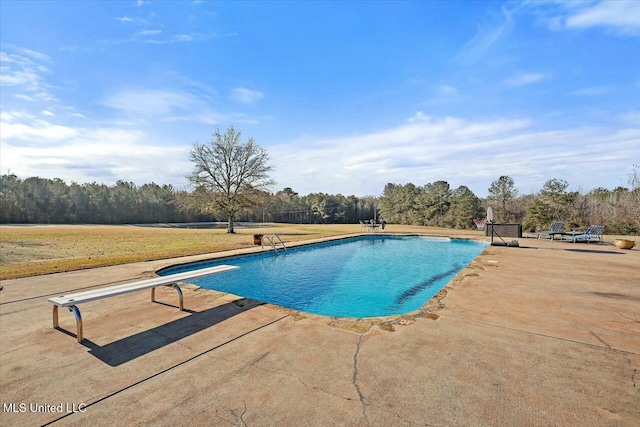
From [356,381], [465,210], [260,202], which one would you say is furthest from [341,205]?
[356,381]

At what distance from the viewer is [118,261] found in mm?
7227

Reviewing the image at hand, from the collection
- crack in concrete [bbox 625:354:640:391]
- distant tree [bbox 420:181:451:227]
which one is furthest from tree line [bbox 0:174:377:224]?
crack in concrete [bbox 625:354:640:391]

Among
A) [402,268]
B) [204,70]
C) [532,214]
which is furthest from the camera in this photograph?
[532,214]

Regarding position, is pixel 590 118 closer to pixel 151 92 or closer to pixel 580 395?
Answer: pixel 580 395

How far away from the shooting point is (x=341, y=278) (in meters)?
7.75

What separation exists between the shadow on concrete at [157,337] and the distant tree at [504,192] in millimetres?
28465

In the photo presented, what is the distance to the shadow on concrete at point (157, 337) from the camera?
8.71ft

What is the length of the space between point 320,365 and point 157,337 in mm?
1859

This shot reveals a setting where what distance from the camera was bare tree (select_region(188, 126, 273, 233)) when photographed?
1977 cm

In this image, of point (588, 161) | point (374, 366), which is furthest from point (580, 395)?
point (588, 161)

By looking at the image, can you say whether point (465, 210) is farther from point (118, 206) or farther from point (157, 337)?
point (118, 206)

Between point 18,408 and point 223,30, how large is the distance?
10474mm

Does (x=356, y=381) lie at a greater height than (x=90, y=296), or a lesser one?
lesser

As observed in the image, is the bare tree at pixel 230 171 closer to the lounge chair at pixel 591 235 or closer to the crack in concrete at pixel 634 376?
the lounge chair at pixel 591 235
